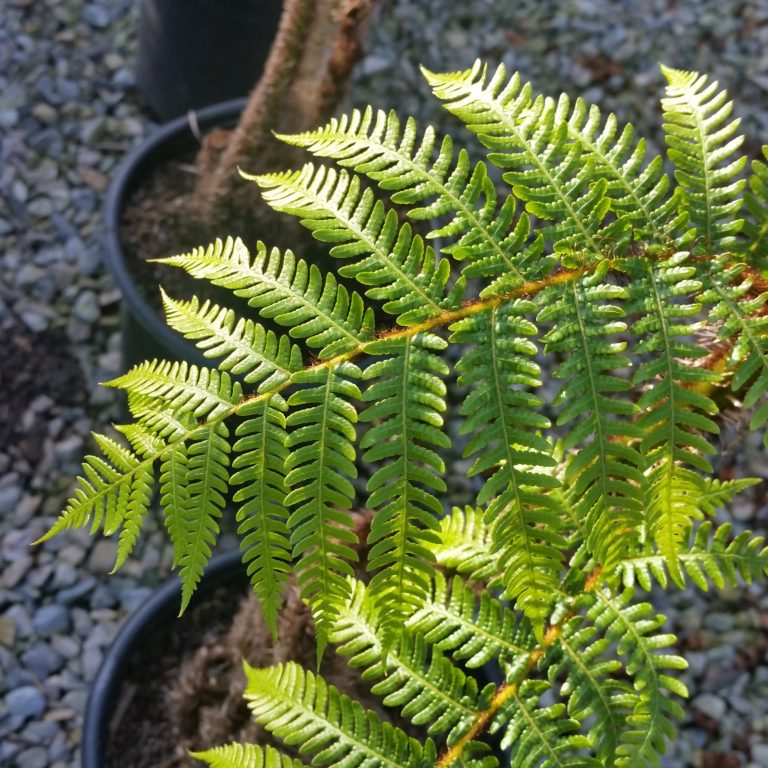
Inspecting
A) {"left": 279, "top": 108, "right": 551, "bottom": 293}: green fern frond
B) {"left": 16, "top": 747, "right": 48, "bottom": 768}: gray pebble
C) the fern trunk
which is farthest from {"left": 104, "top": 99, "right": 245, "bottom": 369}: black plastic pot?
{"left": 279, "top": 108, "right": 551, "bottom": 293}: green fern frond

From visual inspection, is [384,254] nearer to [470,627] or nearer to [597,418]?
[597,418]

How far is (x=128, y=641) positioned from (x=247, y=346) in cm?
106

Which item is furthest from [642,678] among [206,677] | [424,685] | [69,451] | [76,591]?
[69,451]

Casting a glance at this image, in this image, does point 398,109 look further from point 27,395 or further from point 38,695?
point 38,695

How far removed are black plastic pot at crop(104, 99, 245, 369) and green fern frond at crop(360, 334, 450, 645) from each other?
1145mm

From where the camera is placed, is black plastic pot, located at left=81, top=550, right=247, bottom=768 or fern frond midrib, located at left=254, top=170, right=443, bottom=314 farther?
black plastic pot, located at left=81, top=550, right=247, bottom=768

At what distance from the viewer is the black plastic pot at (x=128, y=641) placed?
183 centimetres

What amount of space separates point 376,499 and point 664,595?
176 centimetres

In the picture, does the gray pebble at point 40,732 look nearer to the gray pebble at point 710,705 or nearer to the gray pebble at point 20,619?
the gray pebble at point 20,619

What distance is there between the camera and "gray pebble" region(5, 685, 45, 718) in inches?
90.1

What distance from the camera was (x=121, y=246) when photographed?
8.14 feet

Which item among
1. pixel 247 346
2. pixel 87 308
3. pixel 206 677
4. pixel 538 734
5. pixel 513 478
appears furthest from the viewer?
pixel 87 308

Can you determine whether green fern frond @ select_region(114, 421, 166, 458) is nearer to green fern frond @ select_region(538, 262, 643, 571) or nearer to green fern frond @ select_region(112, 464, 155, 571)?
Answer: green fern frond @ select_region(112, 464, 155, 571)

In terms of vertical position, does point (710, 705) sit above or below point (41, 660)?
above
